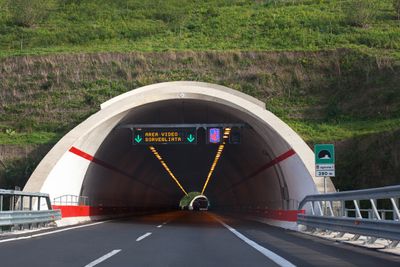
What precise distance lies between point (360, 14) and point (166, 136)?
86.5 ft

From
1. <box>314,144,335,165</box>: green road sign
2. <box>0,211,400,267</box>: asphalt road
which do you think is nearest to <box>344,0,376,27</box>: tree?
<box>314,144,335,165</box>: green road sign

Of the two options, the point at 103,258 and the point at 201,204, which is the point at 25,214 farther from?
the point at 201,204

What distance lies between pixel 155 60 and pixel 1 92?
34.1ft

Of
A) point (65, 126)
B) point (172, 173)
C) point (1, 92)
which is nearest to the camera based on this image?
point (65, 126)

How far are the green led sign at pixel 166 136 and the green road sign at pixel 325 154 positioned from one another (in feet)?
30.0

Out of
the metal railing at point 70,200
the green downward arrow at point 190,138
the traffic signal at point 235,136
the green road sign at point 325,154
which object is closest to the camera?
the green road sign at point 325,154

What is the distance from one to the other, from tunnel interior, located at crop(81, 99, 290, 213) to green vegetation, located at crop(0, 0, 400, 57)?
8.23 metres

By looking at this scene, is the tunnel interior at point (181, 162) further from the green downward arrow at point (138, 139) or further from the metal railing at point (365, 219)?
the metal railing at point (365, 219)

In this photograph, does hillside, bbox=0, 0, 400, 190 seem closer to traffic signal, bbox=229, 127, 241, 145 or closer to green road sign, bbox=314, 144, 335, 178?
traffic signal, bbox=229, 127, 241, 145

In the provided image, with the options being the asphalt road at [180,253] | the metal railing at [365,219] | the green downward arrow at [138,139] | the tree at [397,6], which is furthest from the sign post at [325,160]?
the tree at [397,6]

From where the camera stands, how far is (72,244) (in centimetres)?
1450

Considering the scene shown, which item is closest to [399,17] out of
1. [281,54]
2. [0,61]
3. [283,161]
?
[281,54]

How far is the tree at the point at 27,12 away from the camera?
55.1 meters

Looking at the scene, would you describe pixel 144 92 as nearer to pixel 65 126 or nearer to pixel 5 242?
pixel 65 126
